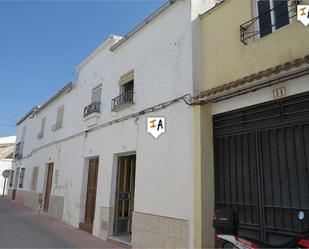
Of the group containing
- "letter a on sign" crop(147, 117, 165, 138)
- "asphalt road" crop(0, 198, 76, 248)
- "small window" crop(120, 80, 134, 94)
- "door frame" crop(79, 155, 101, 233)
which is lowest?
"asphalt road" crop(0, 198, 76, 248)

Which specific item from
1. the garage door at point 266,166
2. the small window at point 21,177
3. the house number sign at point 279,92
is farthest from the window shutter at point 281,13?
the small window at point 21,177

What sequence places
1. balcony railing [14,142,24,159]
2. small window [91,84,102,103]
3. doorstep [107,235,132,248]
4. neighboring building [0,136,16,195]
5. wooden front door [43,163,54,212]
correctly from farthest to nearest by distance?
neighboring building [0,136,16,195] → balcony railing [14,142,24,159] → wooden front door [43,163,54,212] → small window [91,84,102,103] → doorstep [107,235,132,248]

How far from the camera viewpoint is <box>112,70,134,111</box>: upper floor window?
8945 millimetres

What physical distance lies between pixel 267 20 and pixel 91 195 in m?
7.60

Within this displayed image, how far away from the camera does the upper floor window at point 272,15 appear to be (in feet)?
17.3

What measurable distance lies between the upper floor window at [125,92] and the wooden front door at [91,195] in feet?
7.35

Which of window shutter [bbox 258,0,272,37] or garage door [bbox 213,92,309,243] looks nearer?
garage door [bbox 213,92,309,243]

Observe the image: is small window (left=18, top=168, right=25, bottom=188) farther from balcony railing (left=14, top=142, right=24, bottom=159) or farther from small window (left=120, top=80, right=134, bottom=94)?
small window (left=120, top=80, right=134, bottom=94)

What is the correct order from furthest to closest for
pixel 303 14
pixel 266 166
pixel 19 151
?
pixel 19 151 < pixel 266 166 < pixel 303 14

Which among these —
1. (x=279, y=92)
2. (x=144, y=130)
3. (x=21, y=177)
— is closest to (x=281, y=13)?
(x=279, y=92)

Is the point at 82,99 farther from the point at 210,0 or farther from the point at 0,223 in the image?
the point at 210,0

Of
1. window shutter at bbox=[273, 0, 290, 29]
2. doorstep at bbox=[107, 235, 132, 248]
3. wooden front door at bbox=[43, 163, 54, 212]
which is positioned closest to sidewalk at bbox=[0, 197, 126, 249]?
doorstep at bbox=[107, 235, 132, 248]

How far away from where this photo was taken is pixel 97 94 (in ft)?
36.3

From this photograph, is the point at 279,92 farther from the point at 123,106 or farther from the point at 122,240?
the point at 122,240
